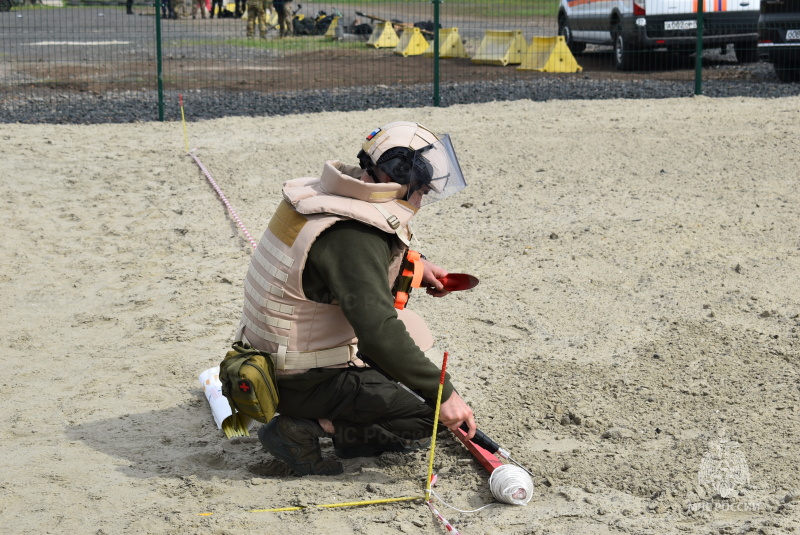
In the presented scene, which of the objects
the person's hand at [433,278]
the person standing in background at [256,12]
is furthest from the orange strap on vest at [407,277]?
the person standing in background at [256,12]

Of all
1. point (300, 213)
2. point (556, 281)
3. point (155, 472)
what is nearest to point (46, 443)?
point (155, 472)

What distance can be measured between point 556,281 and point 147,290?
262 centimetres

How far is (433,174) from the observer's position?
3.64 m

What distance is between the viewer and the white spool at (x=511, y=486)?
348 cm

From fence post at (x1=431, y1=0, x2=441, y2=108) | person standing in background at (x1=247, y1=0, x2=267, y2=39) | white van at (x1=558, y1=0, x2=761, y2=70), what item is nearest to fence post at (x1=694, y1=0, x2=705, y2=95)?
white van at (x1=558, y1=0, x2=761, y2=70)

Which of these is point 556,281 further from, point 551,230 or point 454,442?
point 454,442

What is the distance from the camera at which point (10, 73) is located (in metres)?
14.5

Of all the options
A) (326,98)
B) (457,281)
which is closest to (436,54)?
(326,98)

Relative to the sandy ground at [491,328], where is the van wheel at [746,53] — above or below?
above

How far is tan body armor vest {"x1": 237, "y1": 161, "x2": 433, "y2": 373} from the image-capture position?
3453 mm

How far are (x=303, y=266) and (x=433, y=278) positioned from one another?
781mm

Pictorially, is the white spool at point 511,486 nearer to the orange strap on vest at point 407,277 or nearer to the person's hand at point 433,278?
the orange strap on vest at point 407,277

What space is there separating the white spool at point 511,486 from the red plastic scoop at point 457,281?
88 cm

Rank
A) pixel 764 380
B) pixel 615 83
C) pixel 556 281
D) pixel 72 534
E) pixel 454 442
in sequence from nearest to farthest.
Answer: pixel 72 534 < pixel 454 442 < pixel 764 380 < pixel 556 281 < pixel 615 83
